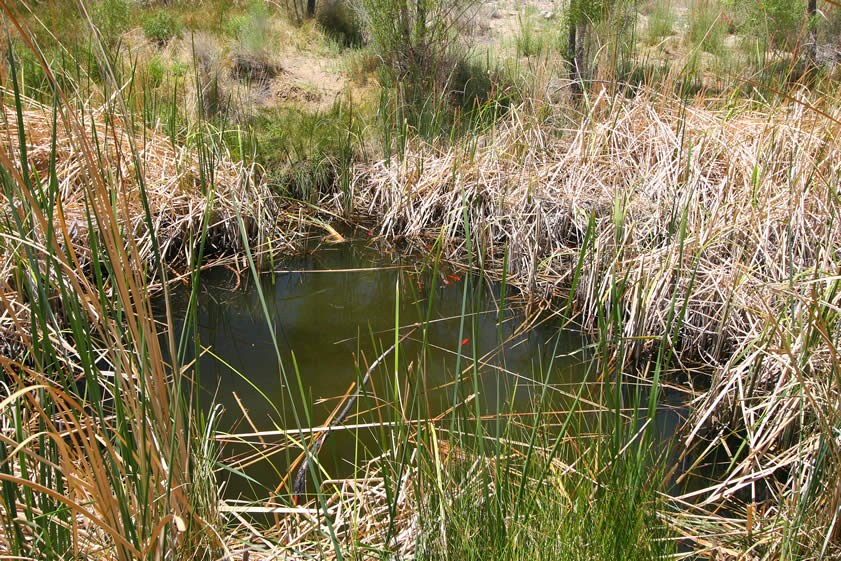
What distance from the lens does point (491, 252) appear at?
126 inches

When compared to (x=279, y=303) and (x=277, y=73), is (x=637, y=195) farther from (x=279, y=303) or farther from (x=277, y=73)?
(x=277, y=73)

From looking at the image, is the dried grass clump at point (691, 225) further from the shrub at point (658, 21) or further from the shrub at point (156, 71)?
the shrub at point (658, 21)

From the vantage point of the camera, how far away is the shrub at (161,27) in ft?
20.7

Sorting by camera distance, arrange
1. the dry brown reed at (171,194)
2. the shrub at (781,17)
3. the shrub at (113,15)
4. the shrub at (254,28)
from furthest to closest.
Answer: the shrub at (254,28)
the shrub at (113,15)
the shrub at (781,17)
the dry brown reed at (171,194)

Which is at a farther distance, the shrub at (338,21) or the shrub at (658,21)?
the shrub at (338,21)

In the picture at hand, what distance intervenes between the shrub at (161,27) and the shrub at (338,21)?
1.58 m

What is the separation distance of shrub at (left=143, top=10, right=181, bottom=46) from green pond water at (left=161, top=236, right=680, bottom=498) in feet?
13.9

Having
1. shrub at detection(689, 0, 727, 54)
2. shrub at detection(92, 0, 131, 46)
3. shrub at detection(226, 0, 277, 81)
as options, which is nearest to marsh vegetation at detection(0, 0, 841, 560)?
shrub at detection(92, 0, 131, 46)

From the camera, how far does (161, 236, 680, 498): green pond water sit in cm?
196

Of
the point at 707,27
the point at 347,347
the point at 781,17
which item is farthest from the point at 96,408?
the point at 707,27

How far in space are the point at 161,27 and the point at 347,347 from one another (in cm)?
536

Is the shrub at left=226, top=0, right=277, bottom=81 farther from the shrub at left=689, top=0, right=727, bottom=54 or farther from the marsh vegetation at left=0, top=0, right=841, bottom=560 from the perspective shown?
the shrub at left=689, top=0, right=727, bottom=54

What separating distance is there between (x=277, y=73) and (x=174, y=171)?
317 cm

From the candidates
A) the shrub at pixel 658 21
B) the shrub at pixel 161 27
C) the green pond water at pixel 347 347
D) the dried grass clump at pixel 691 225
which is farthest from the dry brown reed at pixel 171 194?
the shrub at pixel 658 21
